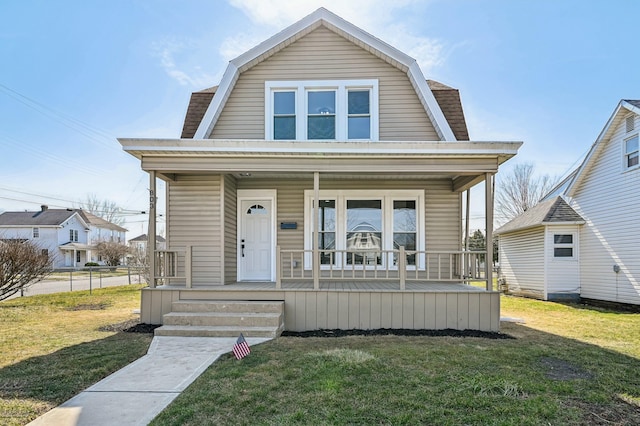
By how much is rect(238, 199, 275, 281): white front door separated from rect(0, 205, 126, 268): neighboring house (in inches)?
1288

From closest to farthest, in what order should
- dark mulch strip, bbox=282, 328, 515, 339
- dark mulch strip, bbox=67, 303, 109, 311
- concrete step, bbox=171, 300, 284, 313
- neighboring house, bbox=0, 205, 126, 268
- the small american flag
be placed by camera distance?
1. the small american flag
2. dark mulch strip, bbox=282, 328, 515, 339
3. concrete step, bbox=171, 300, 284, 313
4. dark mulch strip, bbox=67, 303, 109, 311
5. neighboring house, bbox=0, 205, 126, 268

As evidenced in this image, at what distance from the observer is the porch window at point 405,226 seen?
29.2 feet

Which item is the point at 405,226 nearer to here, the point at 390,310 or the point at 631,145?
the point at 390,310

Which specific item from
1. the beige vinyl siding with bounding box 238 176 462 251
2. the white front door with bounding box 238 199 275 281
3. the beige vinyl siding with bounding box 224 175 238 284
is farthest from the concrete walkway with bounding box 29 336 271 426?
the beige vinyl siding with bounding box 238 176 462 251

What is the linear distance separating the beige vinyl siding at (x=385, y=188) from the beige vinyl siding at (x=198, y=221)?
3.23 feet

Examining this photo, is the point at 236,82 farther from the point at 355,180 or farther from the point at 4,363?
the point at 4,363

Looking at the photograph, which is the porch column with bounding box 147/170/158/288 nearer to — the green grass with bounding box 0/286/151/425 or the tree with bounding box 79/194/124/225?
the green grass with bounding box 0/286/151/425

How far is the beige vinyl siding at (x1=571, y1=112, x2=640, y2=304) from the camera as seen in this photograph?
34.0 ft

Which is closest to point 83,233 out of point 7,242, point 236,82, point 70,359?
point 7,242

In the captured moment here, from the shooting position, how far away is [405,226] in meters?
8.96

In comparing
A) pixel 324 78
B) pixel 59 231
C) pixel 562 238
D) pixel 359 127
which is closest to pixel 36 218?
pixel 59 231

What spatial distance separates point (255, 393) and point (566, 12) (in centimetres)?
1604

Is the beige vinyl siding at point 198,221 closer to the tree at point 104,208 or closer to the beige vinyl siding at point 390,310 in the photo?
the beige vinyl siding at point 390,310

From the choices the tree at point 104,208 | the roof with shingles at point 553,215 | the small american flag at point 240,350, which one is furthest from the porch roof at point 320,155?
the tree at point 104,208
